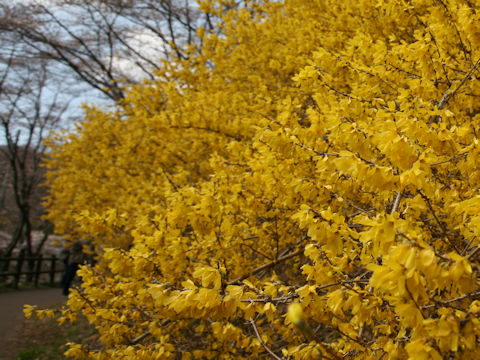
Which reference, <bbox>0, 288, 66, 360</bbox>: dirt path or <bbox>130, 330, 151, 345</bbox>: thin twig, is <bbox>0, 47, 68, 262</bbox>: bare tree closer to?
<bbox>0, 288, 66, 360</bbox>: dirt path

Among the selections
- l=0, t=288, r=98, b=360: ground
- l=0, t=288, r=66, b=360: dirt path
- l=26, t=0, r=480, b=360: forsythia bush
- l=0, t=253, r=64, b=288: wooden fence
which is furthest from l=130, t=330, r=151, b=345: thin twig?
l=0, t=253, r=64, b=288: wooden fence

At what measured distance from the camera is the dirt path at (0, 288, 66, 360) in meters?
6.37

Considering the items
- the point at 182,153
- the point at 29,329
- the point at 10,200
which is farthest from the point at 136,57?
the point at 10,200

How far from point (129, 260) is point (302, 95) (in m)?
3.60

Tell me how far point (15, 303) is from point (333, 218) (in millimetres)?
9602

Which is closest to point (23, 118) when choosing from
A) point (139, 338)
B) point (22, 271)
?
point (22, 271)

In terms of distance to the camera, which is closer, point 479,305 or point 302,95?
point 479,305

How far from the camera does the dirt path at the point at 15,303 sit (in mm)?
6368

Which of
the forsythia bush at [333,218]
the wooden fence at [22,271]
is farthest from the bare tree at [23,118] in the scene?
the forsythia bush at [333,218]

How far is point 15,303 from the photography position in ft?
28.0

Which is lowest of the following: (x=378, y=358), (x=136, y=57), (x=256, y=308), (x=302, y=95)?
(x=378, y=358)

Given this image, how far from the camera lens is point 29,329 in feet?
23.1

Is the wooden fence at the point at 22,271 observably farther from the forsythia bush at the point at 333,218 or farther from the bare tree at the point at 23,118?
the forsythia bush at the point at 333,218

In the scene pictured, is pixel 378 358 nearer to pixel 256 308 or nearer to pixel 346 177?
pixel 256 308
